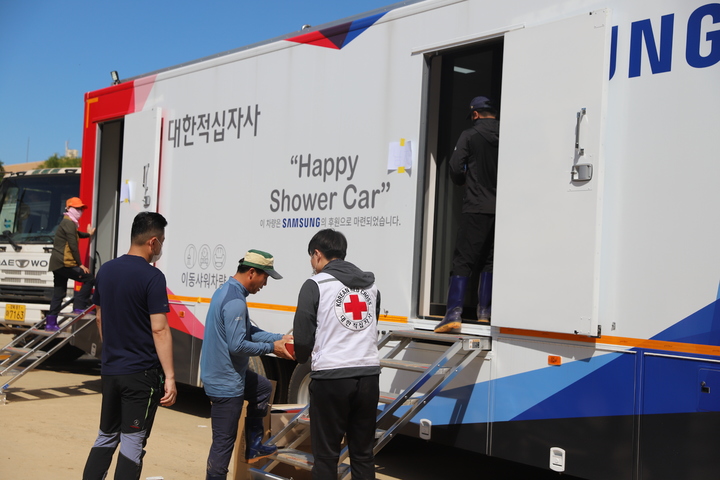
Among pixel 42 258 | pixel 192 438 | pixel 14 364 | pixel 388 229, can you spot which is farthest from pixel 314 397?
pixel 42 258

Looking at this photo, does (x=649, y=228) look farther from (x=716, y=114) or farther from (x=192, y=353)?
(x=192, y=353)

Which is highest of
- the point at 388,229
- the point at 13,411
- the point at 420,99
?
the point at 420,99

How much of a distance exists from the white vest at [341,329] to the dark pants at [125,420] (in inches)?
37.1

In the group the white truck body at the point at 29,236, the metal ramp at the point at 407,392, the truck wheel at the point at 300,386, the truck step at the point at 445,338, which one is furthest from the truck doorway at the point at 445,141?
the white truck body at the point at 29,236

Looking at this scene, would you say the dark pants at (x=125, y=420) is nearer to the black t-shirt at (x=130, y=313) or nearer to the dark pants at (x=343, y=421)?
the black t-shirt at (x=130, y=313)

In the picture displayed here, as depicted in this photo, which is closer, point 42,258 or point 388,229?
point 388,229

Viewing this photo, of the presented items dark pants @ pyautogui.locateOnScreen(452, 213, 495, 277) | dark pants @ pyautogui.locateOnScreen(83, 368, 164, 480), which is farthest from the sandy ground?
dark pants @ pyautogui.locateOnScreen(452, 213, 495, 277)

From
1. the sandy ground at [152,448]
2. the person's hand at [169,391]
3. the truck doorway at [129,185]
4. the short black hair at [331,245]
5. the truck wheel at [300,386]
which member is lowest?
the sandy ground at [152,448]

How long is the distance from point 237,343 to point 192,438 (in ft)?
9.53

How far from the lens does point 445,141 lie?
5.62 m

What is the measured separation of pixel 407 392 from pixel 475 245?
1.16m

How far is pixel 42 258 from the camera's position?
10.1 metres

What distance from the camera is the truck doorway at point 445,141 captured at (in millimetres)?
5352

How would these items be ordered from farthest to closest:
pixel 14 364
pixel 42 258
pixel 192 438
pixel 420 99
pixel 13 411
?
pixel 42 258, pixel 14 364, pixel 13 411, pixel 192 438, pixel 420 99
